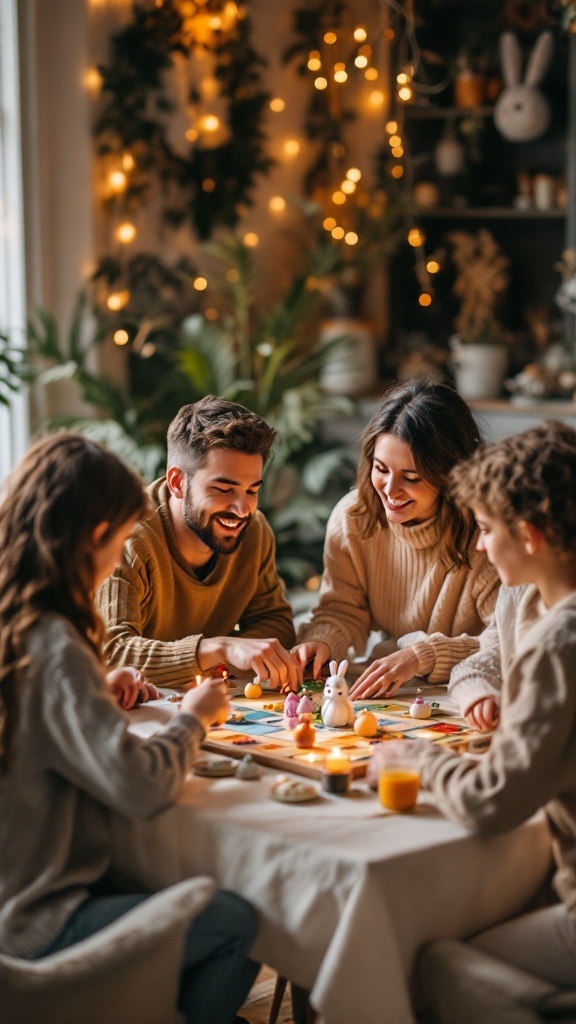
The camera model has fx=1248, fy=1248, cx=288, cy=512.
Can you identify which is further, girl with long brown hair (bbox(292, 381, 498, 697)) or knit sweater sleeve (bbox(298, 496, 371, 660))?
knit sweater sleeve (bbox(298, 496, 371, 660))

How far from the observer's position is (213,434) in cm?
239

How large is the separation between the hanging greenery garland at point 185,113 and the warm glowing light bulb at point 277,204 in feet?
0.64

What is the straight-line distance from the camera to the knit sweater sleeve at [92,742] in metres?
1.65

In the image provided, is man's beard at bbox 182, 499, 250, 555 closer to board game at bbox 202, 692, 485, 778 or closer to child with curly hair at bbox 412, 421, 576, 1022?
board game at bbox 202, 692, 485, 778

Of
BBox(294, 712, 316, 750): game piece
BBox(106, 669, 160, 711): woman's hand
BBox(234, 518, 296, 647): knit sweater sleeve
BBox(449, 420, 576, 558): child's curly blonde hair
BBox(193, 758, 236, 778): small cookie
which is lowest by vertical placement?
BBox(234, 518, 296, 647): knit sweater sleeve

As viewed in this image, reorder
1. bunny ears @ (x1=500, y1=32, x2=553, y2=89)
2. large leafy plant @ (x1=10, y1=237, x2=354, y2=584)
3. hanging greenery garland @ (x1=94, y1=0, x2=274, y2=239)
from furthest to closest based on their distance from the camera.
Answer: bunny ears @ (x1=500, y1=32, x2=553, y2=89) < hanging greenery garland @ (x1=94, y1=0, x2=274, y2=239) < large leafy plant @ (x1=10, y1=237, x2=354, y2=584)

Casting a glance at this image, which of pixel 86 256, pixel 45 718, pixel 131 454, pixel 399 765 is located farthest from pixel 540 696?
→ pixel 86 256

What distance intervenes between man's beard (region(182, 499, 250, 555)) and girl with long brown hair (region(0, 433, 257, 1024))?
0.61 m

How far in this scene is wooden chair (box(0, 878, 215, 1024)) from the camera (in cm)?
149

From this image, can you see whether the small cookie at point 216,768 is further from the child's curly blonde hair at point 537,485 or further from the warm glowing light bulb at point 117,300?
the warm glowing light bulb at point 117,300

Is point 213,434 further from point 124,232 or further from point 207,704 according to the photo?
point 124,232

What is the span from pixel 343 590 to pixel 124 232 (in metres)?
2.33

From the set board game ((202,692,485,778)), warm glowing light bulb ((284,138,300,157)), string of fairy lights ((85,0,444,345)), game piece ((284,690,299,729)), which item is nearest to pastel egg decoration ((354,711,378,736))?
board game ((202,692,485,778))

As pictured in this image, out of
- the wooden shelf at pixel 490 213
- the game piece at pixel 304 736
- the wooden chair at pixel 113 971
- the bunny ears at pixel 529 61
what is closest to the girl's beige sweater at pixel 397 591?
the game piece at pixel 304 736
